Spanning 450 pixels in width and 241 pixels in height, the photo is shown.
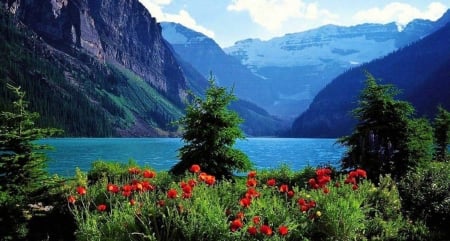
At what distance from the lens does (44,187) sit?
14500 millimetres

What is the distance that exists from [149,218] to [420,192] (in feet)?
26.3

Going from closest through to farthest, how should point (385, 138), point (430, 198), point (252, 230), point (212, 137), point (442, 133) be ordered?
1. point (252, 230)
2. point (430, 198)
3. point (212, 137)
4. point (385, 138)
5. point (442, 133)

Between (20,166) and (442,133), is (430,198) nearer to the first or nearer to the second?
(20,166)

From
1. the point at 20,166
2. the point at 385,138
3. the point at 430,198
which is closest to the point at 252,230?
the point at 430,198

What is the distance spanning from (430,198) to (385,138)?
5.93 meters

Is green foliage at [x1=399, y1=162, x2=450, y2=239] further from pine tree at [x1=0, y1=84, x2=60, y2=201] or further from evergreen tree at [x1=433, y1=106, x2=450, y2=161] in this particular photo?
evergreen tree at [x1=433, y1=106, x2=450, y2=161]

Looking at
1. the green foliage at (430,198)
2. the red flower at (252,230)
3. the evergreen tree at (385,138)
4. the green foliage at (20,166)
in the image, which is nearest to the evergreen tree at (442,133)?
the evergreen tree at (385,138)

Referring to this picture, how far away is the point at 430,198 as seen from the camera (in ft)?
39.0

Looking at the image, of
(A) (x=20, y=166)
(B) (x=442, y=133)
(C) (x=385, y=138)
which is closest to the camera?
(A) (x=20, y=166)

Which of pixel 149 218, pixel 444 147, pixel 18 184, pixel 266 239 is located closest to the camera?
pixel 266 239

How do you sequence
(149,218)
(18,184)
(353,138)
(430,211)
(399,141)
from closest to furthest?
(149,218)
(430,211)
(18,184)
(399,141)
(353,138)

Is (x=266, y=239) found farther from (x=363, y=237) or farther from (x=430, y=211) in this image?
(x=430, y=211)

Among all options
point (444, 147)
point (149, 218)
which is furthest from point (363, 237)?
point (444, 147)

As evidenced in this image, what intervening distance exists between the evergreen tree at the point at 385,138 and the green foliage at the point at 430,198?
9.09 feet
